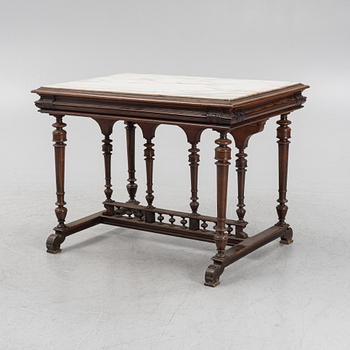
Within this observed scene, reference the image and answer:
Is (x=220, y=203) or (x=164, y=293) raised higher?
(x=220, y=203)

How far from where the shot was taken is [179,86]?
19.7 ft

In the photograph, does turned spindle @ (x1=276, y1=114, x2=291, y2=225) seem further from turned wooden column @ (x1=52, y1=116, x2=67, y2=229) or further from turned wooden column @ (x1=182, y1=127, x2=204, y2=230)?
turned wooden column @ (x1=52, y1=116, x2=67, y2=229)

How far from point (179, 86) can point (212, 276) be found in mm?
1166

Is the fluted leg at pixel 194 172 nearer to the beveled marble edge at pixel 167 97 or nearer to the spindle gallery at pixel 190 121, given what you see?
the spindle gallery at pixel 190 121

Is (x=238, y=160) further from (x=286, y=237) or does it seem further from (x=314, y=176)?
(x=314, y=176)

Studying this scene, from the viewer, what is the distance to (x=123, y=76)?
669cm

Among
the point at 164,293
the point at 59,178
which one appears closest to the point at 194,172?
the point at 59,178

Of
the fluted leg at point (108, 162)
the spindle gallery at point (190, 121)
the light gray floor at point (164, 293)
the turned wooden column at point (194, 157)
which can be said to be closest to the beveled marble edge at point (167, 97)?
the spindle gallery at point (190, 121)

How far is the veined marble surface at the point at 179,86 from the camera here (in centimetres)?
566

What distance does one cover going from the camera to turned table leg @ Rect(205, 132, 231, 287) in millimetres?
5504

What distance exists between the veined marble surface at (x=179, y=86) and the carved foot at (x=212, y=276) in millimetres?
935

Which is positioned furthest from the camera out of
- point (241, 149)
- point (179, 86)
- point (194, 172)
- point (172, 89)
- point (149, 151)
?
point (149, 151)

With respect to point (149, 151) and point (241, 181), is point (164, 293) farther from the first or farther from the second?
point (149, 151)

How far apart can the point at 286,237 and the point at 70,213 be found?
1.61m
